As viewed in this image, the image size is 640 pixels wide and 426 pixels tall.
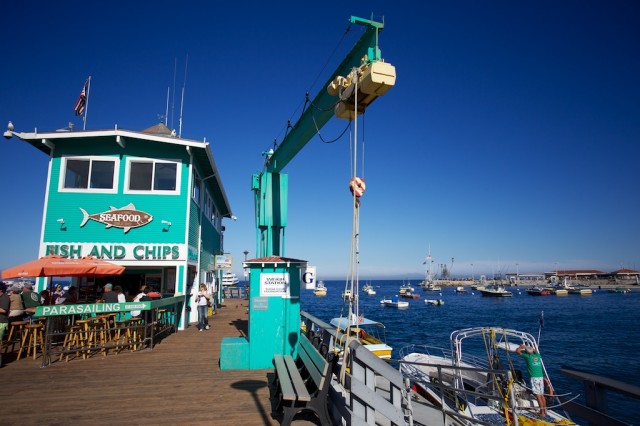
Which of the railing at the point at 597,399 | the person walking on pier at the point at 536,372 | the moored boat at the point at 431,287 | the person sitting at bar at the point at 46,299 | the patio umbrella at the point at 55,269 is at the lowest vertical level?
the moored boat at the point at 431,287

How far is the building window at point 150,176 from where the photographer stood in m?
14.3

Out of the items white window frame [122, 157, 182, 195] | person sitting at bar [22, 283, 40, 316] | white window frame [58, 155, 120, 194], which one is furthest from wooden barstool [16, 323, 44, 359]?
white window frame [122, 157, 182, 195]

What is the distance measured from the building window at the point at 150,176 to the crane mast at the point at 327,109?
3.25m

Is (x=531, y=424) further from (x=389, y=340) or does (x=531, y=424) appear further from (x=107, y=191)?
(x=389, y=340)

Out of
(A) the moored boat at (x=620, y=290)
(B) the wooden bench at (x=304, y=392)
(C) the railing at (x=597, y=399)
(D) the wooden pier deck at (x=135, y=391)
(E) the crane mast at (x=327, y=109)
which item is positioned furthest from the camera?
(A) the moored boat at (x=620, y=290)

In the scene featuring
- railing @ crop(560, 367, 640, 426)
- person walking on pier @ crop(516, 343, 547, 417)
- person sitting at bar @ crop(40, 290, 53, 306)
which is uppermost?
person sitting at bar @ crop(40, 290, 53, 306)

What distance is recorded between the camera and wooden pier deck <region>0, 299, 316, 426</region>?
5.30 metres

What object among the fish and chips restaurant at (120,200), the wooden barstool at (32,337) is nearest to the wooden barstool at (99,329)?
the wooden barstool at (32,337)

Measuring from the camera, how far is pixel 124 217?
45.3 feet

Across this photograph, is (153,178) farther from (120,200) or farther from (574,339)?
(574,339)

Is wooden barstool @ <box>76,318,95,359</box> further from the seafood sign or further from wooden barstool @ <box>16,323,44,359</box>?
the seafood sign

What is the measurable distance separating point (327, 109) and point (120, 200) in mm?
9482

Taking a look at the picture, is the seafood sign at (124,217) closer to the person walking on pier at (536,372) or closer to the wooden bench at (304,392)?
the wooden bench at (304,392)

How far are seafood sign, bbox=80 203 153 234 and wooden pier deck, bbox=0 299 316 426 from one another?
5.38 m
